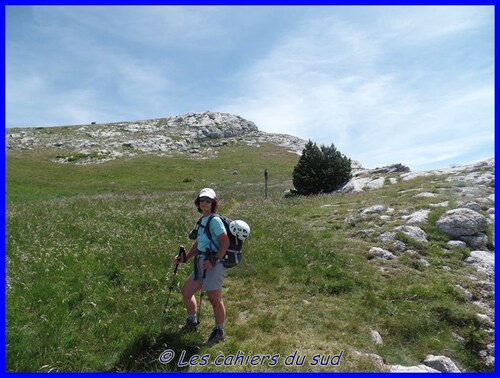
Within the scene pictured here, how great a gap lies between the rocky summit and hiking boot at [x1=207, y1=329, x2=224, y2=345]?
81317 mm

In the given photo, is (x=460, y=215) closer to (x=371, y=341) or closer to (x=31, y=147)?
(x=371, y=341)

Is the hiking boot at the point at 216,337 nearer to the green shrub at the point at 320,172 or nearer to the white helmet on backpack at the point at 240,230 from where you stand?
the white helmet on backpack at the point at 240,230

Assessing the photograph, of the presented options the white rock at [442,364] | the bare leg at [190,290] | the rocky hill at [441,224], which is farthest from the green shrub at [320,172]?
the bare leg at [190,290]

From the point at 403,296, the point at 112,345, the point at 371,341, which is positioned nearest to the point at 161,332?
the point at 112,345

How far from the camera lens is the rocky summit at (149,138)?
99031 millimetres

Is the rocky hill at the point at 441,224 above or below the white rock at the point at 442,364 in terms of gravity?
above

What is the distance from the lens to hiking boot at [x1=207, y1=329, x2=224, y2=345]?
24.4 feet

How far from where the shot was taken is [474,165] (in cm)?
3027

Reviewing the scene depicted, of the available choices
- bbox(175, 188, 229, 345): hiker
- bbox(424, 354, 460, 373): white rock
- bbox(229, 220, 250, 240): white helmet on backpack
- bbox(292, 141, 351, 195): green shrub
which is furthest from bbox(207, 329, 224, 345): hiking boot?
bbox(292, 141, 351, 195): green shrub

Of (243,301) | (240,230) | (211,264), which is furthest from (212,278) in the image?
(243,301)

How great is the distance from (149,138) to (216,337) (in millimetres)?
113876

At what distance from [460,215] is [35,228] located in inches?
665

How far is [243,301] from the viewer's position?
376 inches

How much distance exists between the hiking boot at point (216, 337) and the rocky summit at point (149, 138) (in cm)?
8132
